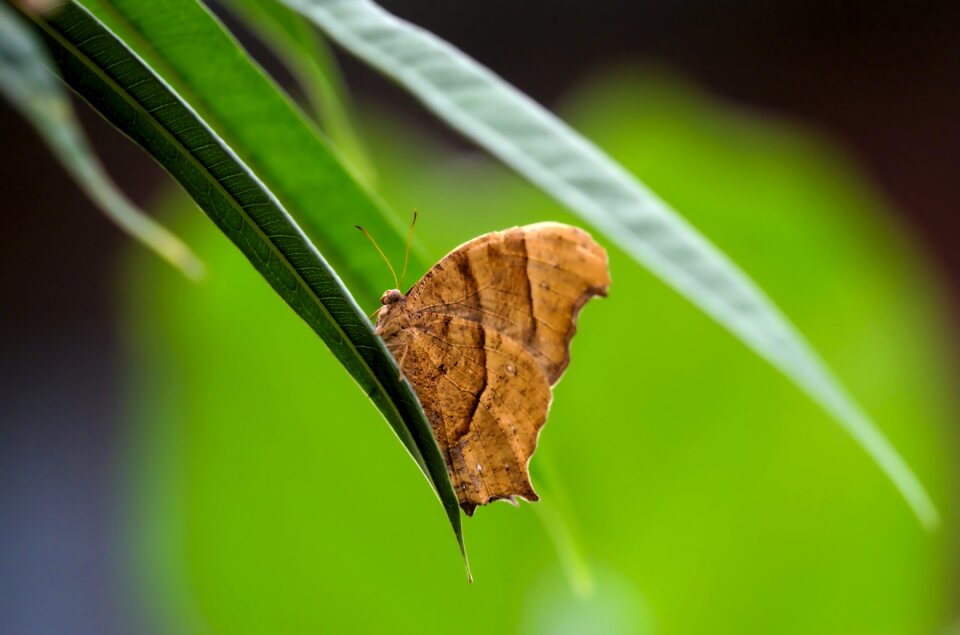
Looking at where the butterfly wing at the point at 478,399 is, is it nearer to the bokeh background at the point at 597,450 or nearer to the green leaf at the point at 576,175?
the green leaf at the point at 576,175

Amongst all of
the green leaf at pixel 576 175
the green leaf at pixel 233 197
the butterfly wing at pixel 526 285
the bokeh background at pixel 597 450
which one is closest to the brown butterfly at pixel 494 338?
the butterfly wing at pixel 526 285

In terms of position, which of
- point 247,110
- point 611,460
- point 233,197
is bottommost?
point 233,197

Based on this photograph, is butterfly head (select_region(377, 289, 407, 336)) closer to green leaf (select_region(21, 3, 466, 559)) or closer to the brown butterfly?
the brown butterfly

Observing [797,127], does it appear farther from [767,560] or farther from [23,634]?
[23,634]

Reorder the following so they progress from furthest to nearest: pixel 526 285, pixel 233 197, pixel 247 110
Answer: pixel 526 285, pixel 247 110, pixel 233 197

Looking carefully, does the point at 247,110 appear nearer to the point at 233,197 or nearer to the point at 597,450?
the point at 233,197

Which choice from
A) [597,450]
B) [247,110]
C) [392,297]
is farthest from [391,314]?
[597,450]

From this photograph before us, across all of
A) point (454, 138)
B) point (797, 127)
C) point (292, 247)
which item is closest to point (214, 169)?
point (292, 247)
